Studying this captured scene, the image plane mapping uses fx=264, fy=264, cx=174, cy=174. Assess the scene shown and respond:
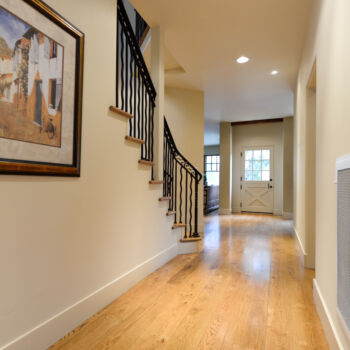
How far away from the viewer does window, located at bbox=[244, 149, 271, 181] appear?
8.13 metres

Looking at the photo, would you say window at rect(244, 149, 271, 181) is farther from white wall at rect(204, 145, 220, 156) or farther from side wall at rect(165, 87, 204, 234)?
white wall at rect(204, 145, 220, 156)

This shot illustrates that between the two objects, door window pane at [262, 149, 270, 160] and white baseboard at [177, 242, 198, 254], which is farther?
door window pane at [262, 149, 270, 160]

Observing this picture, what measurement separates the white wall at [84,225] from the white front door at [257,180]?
19.9ft

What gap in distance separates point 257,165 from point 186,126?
3832mm

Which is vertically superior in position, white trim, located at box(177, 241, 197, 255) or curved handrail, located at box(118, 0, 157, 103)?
curved handrail, located at box(118, 0, 157, 103)

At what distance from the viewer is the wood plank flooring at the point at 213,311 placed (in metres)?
1.61

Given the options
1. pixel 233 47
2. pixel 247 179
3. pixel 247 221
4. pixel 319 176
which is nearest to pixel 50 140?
pixel 319 176

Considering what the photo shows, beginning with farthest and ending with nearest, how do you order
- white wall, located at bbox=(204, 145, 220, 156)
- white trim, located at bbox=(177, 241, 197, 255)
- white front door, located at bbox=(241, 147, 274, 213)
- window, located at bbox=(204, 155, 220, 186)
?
window, located at bbox=(204, 155, 220, 186)
white wall, located at bbox=(204, 145, 220, 156)
white front door, located at bbox=(241, 147, 274, 213)
white trim, located at bbox=(177, 241, 197, 255)

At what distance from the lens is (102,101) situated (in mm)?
2047

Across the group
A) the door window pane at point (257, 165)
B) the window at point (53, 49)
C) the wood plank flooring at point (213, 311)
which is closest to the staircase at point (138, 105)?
the window at point (53, 49)

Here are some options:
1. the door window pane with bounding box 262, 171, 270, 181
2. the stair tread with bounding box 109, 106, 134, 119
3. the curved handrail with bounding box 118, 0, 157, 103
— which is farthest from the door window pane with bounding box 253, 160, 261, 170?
the stair tread with bounding box 109, 106, 134, 119

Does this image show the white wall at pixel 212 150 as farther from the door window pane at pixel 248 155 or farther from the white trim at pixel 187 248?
the white trim at pixel 187 248

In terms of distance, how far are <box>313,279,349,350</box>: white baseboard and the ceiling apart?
278cm

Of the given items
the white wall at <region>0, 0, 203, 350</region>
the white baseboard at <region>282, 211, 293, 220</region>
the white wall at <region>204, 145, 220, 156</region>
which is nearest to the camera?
the white wall at <region>0, 0, 203, 350</region>
